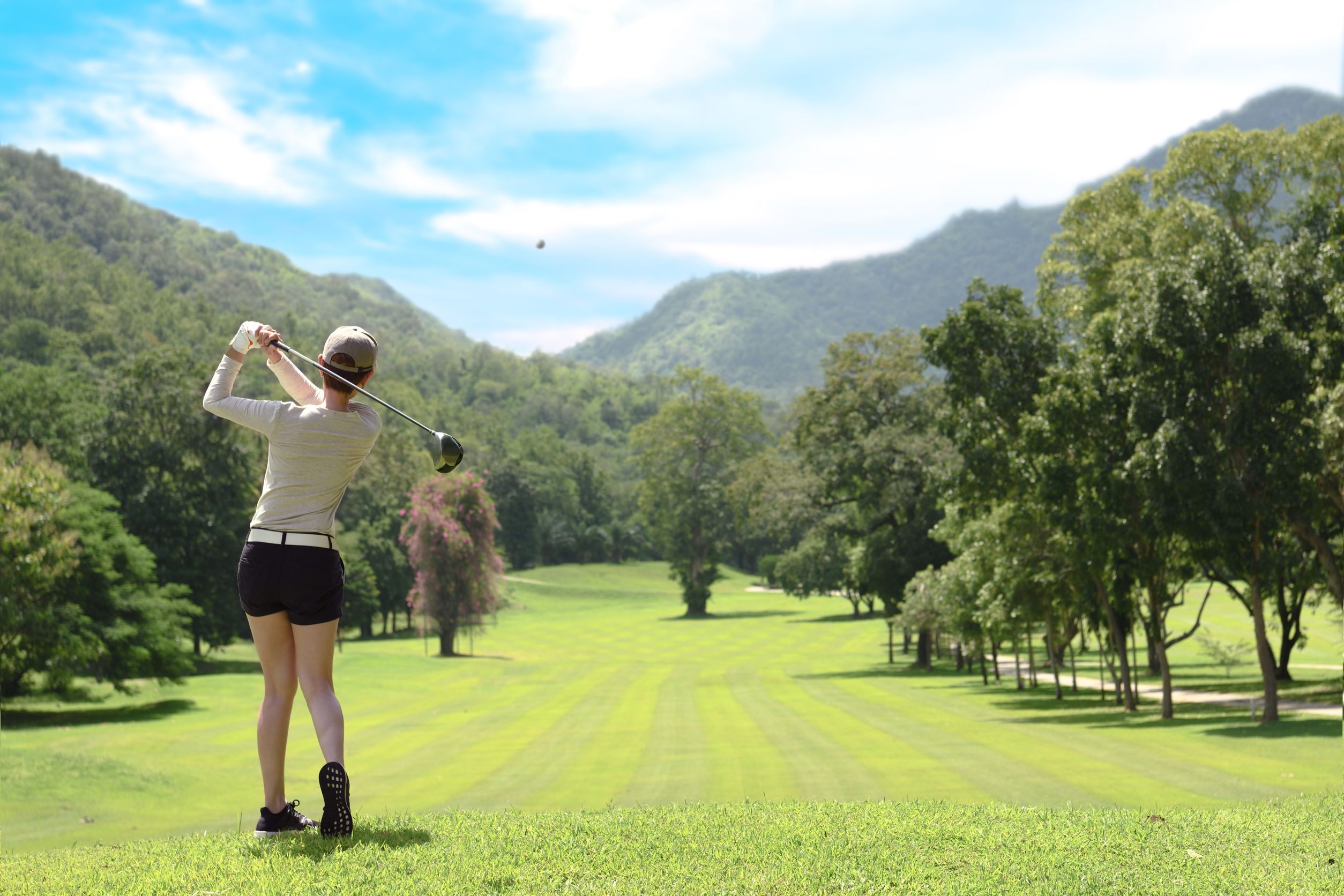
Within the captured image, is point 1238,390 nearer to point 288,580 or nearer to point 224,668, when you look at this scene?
point 288,580

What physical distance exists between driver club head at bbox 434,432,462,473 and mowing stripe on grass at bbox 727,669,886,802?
6655mm

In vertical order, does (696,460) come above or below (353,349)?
above

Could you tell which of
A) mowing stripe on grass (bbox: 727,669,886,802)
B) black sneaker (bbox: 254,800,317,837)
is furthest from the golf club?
mowing stripe on grass (bbox: 727,669,886,802)

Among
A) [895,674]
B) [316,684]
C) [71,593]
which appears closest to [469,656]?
[895,674]

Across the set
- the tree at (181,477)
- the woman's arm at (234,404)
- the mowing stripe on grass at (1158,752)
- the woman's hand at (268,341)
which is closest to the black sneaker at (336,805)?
the woman's arm at (234,404)

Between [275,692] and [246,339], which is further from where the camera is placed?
[246,339]

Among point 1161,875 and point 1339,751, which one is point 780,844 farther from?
point 1339,751

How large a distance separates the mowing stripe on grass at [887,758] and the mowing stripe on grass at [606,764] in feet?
12.4

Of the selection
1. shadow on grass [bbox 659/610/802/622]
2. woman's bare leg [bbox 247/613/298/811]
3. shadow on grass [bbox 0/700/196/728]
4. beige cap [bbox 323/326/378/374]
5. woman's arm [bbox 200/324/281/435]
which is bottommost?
shadow on grass [bbox 659/610/802/622]

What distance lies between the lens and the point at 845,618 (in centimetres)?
8725

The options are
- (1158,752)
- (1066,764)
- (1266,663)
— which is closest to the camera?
(1066,764)

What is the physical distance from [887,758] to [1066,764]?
2941mm

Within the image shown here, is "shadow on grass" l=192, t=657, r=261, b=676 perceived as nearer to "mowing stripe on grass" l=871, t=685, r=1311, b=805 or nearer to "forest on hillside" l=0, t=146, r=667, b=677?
"forest on hillside" l=0, t=146, r=667, b=677

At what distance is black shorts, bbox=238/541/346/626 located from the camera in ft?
17.6
